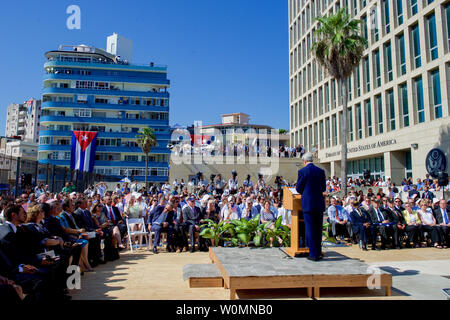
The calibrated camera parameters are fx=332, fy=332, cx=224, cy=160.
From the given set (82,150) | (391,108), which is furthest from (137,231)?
(391,108)

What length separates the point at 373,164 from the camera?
28.4 meters

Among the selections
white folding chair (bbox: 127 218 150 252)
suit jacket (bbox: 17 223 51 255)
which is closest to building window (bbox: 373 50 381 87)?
white folding chair (bbox: 127 218 150 252)

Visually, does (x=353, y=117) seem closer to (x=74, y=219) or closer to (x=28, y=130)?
(x=74, y=219)

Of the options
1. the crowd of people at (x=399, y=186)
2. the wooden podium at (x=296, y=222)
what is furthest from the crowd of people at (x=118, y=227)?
the crowd of people at (x=399, y=186)

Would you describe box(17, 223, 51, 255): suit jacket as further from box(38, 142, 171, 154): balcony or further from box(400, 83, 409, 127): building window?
box(38, 142, 171, 154): balcony

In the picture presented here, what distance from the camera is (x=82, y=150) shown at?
20812 mm

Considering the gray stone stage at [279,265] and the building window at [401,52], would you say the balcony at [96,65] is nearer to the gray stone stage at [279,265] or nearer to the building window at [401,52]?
the building window at [401,52]

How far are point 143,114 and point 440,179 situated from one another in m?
52.7

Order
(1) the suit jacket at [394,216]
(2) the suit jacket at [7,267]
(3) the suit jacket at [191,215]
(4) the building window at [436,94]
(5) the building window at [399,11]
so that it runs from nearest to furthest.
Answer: (2) the suit jacket at [7,267] < (3) the suit jacket at [191,215] < (1) the suit jacket at [394,216] < (4) the building window at [436,94] < (5) the building window at [399,11]

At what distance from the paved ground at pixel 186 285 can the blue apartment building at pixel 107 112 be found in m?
50.9

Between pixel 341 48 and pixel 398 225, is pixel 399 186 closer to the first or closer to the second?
pixel 341 48

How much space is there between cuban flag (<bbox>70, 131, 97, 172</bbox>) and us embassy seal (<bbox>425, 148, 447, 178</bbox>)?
21041mm

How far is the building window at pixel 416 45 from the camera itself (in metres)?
22.7
